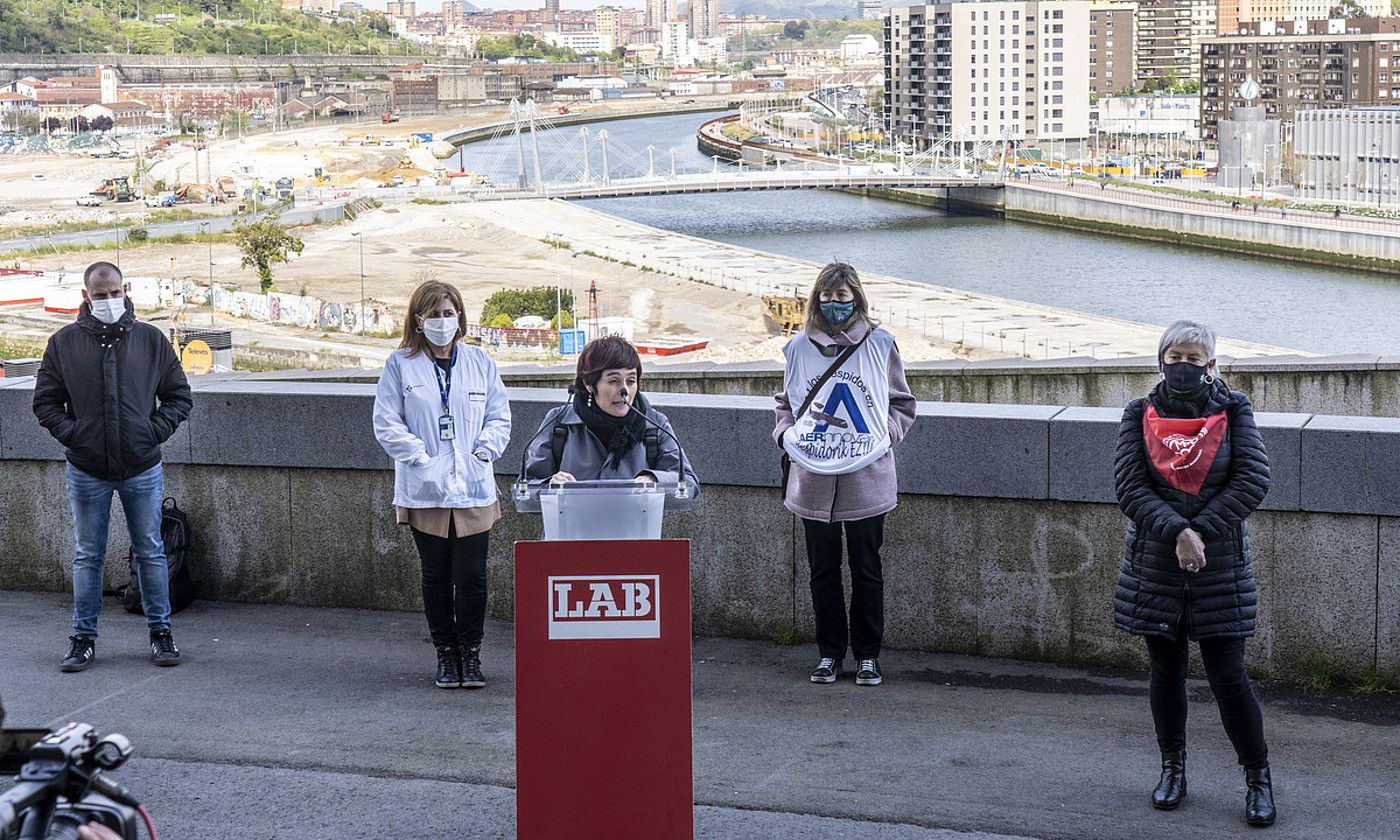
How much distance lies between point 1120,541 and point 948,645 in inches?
30.0

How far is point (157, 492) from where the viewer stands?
6266mm

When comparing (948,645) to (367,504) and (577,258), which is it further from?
(577,258)

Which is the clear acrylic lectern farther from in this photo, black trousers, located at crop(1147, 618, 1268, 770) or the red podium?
black trousers, located at crop(1147, 618, 1268, 770)

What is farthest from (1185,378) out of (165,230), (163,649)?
(165,230)

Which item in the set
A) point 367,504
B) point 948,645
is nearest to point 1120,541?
point 948,645

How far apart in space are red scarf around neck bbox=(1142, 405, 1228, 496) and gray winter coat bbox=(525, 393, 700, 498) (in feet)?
4.30

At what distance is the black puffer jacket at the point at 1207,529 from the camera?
4.59 metres

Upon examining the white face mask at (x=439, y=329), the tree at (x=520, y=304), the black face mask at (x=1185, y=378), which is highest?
the white face mask at (x=439, y=329)

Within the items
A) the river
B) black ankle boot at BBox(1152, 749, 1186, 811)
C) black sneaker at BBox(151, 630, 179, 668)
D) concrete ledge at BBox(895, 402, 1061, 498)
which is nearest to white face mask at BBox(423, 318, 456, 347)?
black sneaker at BBox(151, 630, 179, 668)

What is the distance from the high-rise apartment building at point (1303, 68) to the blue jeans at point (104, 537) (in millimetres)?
162599

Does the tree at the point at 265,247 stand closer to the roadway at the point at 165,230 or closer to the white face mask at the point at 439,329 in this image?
the roadway at the point at 165,230

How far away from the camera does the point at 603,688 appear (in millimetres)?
3953

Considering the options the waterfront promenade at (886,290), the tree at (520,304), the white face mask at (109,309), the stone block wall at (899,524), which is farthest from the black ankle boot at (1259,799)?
the tree at (520,304)

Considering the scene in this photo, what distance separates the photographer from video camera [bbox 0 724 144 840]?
2.50m
